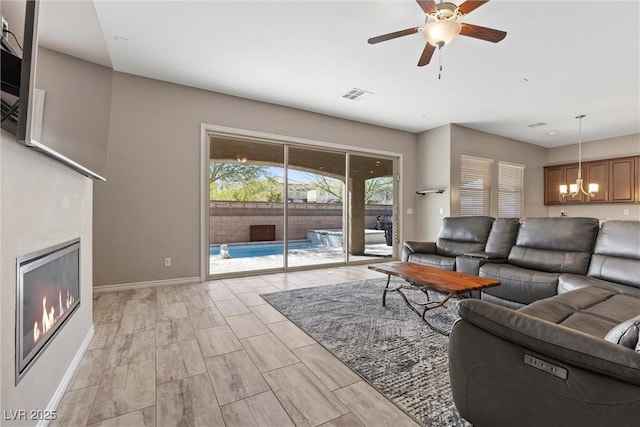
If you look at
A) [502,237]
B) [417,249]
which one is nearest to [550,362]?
[502,237]

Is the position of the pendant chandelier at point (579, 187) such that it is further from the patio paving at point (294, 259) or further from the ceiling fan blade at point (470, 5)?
the ceiling fan blade at point (470, 5)

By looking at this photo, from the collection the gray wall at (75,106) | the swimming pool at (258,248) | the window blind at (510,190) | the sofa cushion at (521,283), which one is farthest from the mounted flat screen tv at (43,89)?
the window blind at (510,190)

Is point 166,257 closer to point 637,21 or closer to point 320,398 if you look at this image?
point 320,398

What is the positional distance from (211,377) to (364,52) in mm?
3399

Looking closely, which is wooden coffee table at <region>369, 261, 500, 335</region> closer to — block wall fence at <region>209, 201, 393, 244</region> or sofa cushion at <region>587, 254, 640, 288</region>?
sofa cushion at <region>587, 254, 640, 288</region>


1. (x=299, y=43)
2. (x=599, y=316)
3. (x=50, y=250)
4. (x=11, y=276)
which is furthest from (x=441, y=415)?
(x=299, y=43)

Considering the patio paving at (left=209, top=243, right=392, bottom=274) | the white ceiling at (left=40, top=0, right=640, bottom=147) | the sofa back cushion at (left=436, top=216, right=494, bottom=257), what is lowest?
the patio paving at (left=209, top=243, right=392, bottom=274)

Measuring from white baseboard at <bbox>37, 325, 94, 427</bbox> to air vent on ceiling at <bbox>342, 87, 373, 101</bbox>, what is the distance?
13.5 feet

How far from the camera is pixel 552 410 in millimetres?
1008

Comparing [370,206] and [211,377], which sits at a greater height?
[370,206]

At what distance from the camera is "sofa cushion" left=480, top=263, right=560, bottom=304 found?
2631 millimetres

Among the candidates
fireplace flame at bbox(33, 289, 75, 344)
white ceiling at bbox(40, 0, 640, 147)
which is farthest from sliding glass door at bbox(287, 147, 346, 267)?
fireplace flame at bbox(33, 289, 75, 344)

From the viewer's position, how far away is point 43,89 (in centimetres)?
114

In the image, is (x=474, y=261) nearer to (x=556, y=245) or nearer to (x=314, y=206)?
(x=556, y=245)
